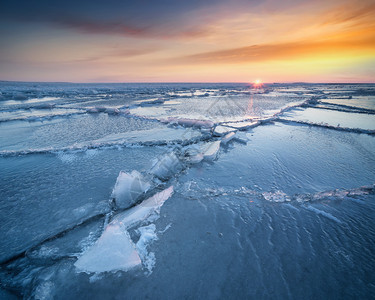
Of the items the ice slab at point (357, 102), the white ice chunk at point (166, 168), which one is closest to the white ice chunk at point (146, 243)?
the white ice chunk at point (166, 168)

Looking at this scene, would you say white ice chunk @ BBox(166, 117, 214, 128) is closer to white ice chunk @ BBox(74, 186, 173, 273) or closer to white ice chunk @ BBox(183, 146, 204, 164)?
white ice chunk @ BBox(183, 146, 204, 164)

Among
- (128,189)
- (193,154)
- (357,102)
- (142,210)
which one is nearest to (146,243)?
(142,210)

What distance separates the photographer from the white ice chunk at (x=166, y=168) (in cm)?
420

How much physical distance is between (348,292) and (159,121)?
959 cm

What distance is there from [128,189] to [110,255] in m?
1.33

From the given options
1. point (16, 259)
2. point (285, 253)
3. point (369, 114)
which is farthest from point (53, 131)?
point (369, 114)

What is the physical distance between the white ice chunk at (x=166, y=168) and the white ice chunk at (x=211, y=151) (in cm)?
99

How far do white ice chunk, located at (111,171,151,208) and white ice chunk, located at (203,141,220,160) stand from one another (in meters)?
2.22

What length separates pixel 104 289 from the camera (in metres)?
1.97

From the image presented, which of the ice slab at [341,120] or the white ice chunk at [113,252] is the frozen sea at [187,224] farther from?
the ice slab at [341,120]

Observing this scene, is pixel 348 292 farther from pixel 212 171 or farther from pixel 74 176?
pixel 74 176

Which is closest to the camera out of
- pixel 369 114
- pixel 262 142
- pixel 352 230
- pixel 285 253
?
pixel 285 253

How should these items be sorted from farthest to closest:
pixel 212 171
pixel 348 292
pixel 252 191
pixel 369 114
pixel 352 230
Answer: pixel 369 114 < pixel 212 171 < pixel 252 191 < pixel 352 230 < pixel 348 292

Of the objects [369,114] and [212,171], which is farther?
[369,114]
